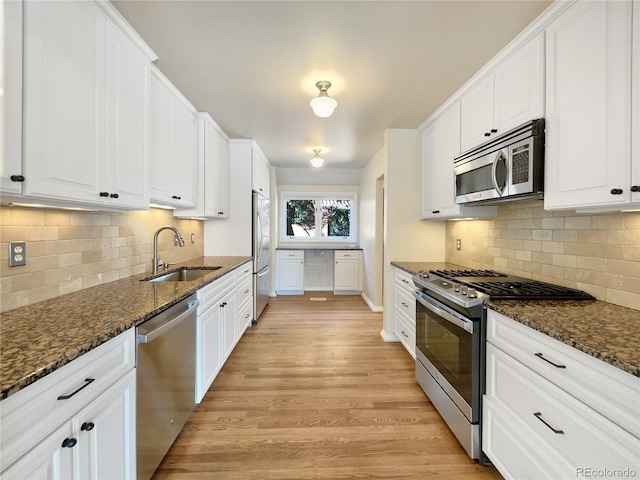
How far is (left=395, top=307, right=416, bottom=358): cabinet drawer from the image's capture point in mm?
2625

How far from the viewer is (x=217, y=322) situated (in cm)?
237

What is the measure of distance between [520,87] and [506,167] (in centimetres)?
47

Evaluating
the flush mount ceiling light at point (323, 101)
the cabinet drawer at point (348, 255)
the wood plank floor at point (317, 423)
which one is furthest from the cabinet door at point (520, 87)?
the cabinet drawer at point (348, 255)

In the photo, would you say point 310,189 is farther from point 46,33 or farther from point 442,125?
point 46,33

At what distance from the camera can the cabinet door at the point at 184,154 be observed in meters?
2.43

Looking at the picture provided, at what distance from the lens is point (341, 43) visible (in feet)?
5.94

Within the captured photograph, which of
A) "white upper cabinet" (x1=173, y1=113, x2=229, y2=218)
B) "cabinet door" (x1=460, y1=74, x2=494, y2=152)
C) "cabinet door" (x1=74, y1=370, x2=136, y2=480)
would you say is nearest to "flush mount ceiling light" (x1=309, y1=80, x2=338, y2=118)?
"cabinet door" (x1=460, y1=74, x2=494, y2=152)

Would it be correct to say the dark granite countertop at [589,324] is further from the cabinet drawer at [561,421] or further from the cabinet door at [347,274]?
the cabinet door at [347,274]

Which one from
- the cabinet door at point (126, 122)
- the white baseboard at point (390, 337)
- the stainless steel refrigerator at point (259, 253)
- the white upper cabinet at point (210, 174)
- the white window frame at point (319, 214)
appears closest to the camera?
the cabinet door at point (126, 122)

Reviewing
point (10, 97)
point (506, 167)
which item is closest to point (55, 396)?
point (10, 97)

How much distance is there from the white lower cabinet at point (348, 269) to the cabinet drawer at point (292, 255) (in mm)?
689

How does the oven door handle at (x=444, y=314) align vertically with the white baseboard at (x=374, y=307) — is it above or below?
above

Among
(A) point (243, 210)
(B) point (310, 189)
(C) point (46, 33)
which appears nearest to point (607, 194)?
(C) point (46, 33)

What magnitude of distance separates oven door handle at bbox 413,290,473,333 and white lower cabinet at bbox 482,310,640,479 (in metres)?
0.11
